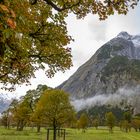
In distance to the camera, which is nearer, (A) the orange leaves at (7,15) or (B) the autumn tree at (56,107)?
(A) the orange leaves at (7,15)

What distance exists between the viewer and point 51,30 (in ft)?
69.5

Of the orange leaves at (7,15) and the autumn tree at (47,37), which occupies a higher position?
the autumn tree at (47,37)

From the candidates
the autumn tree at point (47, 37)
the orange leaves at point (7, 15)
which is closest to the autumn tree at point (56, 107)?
the autumn tree at point (47, 37)

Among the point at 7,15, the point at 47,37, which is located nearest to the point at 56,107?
the point at 47,37

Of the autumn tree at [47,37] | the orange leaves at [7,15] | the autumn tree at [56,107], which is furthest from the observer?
the autumn tree at [56,107]

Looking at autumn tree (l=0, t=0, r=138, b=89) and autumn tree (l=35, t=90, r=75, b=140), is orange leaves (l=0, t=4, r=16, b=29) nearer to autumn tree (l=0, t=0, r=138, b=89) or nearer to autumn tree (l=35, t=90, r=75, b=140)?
autumn tree (l=0, t=0, r=138, b=89)

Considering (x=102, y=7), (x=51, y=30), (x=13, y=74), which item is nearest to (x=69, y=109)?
(x=13, y=74)

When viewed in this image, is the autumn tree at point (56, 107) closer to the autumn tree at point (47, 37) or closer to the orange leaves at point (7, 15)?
the autumn tree at point (47, 37)

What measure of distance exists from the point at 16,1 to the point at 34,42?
13304 millimetres

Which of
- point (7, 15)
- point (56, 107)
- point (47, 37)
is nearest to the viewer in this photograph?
point (7, 15)

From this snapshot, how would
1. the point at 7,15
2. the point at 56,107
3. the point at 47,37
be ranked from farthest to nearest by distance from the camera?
the point at 56,107 < the point at 47,37 < the point at 7,15

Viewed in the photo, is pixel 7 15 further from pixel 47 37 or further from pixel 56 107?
pixel 56 107

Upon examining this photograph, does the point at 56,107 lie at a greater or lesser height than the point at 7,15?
greater

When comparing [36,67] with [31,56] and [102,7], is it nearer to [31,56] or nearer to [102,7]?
[31,56]
